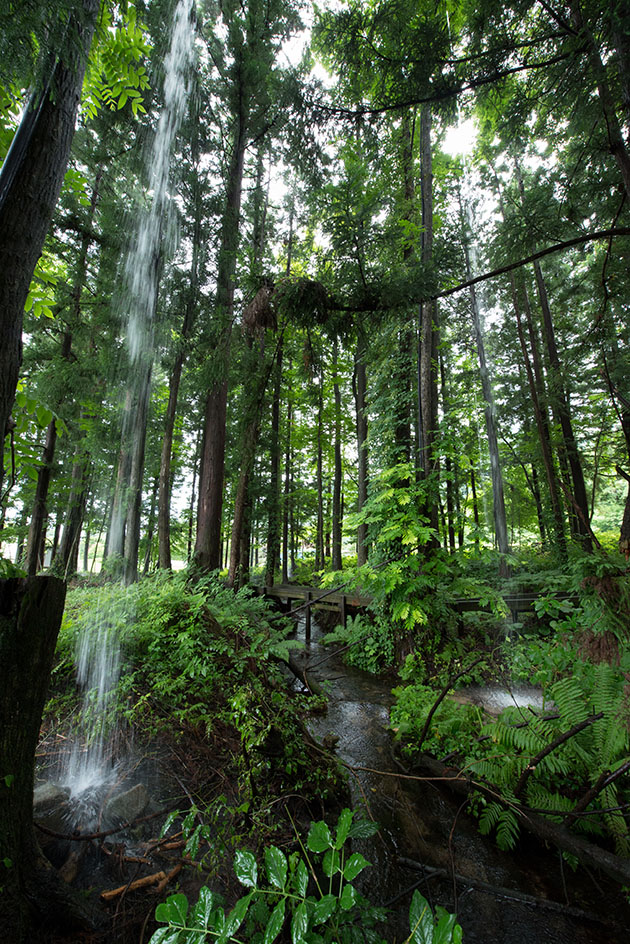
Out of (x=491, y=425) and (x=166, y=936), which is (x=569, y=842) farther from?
(x=491, y=425)

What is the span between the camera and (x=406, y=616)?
5.98m

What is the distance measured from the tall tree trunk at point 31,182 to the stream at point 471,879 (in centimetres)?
340

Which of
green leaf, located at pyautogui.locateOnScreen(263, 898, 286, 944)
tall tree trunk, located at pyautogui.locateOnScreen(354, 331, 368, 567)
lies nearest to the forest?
green leaf, located at pyautogui.locateOnScreen(263, 898, 286, 944)

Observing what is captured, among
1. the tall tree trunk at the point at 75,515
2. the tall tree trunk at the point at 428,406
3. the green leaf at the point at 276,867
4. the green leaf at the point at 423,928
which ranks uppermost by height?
the tall tree trunk at the point at 428,406

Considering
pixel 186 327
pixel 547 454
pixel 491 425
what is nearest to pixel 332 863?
pixel 186 327

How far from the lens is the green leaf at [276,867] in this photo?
3.81 feet

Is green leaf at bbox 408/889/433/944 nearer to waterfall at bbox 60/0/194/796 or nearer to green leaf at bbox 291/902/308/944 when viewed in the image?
green leaf at bbox 291/902/308/944

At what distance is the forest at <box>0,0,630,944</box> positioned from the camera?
179 cm

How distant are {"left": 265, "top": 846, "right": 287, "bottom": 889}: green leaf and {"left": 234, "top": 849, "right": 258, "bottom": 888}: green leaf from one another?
53 millimetres

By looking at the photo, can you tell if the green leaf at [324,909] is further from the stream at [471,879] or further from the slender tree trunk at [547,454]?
the slender tree trunk at [547,454]

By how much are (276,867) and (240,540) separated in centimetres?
734

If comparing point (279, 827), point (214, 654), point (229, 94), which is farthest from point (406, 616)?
point (229, 94)

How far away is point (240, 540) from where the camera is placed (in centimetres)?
837

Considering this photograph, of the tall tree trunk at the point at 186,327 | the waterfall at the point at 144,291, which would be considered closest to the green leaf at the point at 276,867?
the waterfall at the point at 144,291
